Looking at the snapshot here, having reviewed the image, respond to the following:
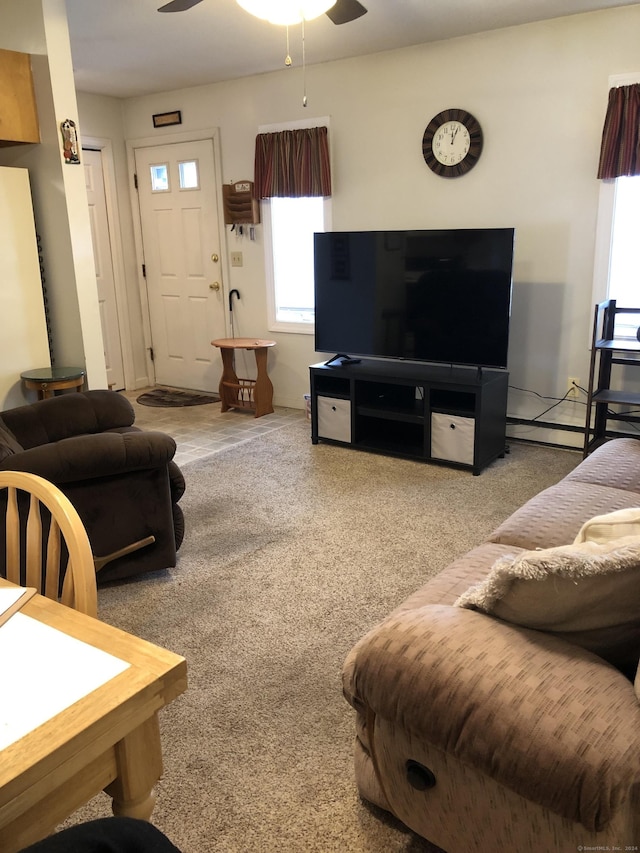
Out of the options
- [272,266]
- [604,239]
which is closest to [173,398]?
[272,266]

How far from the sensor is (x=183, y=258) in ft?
19.6

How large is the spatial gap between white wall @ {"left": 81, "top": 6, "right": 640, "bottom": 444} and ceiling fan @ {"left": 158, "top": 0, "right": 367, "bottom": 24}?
1.59 m

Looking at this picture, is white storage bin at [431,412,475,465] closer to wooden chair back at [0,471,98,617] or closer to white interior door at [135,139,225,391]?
white interior door at [135,139,225,391]

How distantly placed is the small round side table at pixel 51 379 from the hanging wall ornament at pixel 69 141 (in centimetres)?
114

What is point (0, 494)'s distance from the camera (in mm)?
2348

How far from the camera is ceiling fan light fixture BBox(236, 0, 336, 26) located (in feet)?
8.50

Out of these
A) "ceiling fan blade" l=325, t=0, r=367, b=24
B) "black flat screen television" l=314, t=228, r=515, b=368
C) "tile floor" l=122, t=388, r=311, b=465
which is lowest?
"tile floor" l=122, t=388, r=311, b=465

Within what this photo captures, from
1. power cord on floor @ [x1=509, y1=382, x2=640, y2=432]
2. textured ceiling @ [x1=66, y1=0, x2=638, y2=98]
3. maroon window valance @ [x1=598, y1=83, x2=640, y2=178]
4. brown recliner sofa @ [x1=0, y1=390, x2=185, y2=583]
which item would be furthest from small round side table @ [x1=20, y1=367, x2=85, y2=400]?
maroon window valance @ [x1=598, y1=83, x2=640, y2=178]

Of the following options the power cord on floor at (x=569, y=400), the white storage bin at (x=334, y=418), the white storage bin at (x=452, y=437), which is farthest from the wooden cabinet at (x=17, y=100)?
the power cord on floor at (x=569, y=400)

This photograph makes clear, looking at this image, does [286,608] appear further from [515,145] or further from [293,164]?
[293,164]

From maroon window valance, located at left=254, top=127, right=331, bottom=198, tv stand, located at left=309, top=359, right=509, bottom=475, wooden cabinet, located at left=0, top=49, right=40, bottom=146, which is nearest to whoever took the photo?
wooden cabinet, located at left=0, top=49, right=40, bottom=146

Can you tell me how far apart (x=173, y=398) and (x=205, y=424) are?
3.18 ft

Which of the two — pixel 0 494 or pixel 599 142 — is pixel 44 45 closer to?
pixel 0 494

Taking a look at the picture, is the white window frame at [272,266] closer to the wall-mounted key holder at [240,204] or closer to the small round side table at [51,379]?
the wall-mounted key holder at [240,204]
